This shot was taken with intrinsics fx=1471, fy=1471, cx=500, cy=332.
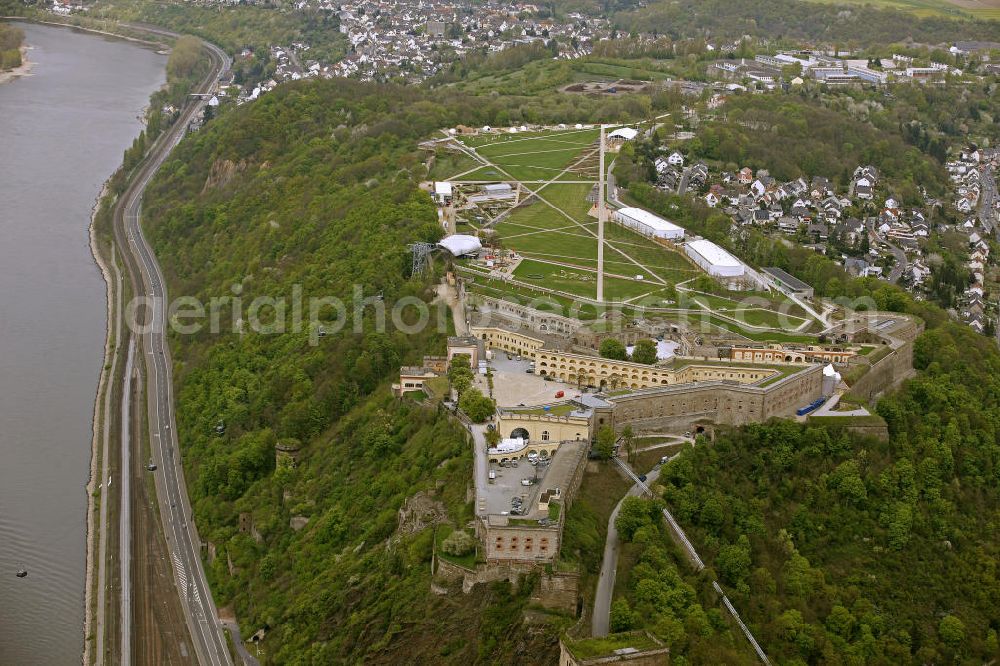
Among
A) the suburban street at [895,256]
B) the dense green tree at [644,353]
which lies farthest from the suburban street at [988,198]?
the dense green tree at [644,353]

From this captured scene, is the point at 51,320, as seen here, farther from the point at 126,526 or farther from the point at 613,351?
the point at 613,351

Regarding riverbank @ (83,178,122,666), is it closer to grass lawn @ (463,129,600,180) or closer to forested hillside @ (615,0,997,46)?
grass lawn @ (463,129,600,180)

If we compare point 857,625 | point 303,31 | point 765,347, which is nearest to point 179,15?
point 303,31

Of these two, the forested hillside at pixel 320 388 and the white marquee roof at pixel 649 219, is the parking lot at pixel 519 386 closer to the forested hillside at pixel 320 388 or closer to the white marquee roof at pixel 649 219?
the forested hillside at pixel 320 388

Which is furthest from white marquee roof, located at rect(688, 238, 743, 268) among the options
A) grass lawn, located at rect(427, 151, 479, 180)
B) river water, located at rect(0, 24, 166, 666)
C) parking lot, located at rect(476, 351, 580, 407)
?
river water, located at rect(0, 24, 166, 666)

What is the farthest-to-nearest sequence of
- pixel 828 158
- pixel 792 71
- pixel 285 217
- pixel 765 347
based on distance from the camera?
pixel 792 71 → pixel 828 158 → pixel 285 217 → pixel 765 347

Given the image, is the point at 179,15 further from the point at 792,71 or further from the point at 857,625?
the point at 857,625
